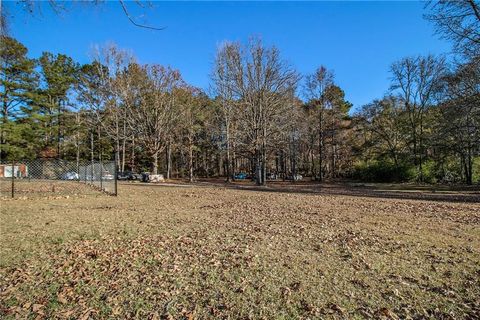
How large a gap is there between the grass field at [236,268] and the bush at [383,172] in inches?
916

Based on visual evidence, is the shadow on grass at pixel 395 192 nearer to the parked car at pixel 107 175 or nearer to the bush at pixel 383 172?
the parked car at pixel 107 175

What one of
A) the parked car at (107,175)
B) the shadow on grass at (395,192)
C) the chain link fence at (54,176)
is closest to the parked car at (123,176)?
the shadow on grass at (395,192)

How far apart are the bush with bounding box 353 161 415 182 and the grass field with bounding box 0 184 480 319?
2327cm

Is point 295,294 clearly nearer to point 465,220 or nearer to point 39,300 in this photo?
point 39,300

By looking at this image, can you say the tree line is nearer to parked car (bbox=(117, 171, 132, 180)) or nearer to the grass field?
parked car (bbox=(117, 171, 132, 180))

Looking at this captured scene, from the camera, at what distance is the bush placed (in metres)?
28.7

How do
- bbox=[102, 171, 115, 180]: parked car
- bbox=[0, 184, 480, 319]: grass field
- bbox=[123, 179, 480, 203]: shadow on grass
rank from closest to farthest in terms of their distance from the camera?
bbox=[0, 184, 480, 319]: grass field, bbox=[123, 179, 480, 203]: shadow on grass, bbox=[102, 171, 115, 180]: parked car

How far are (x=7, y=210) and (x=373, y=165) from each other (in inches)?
1272

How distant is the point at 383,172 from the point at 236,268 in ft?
102

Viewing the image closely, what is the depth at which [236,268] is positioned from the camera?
13.5ft

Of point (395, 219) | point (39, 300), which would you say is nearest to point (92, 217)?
point (39, 300)

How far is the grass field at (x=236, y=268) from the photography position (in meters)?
3.07

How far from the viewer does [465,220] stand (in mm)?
8086

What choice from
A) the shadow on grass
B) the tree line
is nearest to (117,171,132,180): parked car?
the tree line
